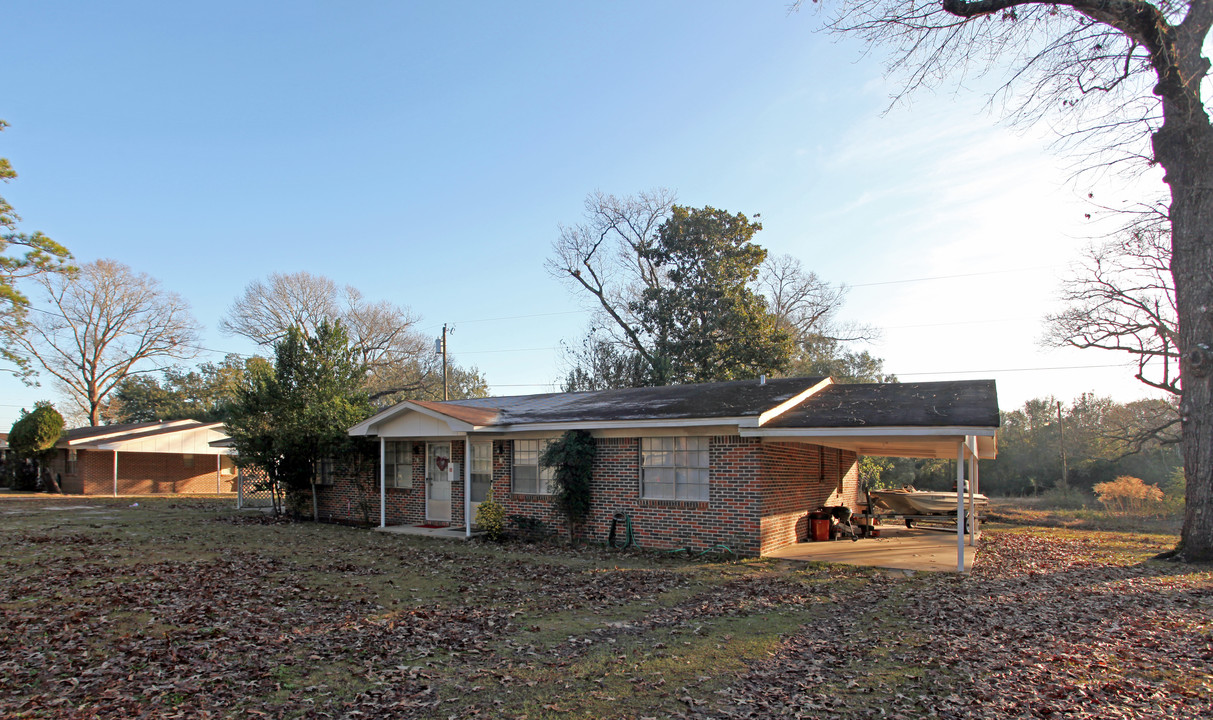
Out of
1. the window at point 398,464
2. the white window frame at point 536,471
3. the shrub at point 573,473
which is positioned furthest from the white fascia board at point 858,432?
the window at point 398,464

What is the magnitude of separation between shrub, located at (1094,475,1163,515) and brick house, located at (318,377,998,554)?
1362cm

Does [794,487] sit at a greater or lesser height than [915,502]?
greater

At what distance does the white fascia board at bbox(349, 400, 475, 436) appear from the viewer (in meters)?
14.9

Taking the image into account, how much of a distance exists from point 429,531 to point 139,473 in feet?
82.5

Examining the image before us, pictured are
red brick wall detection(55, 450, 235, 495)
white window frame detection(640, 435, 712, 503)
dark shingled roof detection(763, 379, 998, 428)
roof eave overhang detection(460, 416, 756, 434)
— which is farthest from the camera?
red brick wall detection(55, 450, 235, 495)

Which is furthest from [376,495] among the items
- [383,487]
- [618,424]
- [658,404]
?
[658,404]

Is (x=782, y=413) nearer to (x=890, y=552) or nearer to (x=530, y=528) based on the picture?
(x=890, y=552)

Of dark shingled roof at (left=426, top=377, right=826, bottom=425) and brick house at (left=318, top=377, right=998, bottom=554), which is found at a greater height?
dark shingled roof at (left=426, top=377, right=826, bottom=425)

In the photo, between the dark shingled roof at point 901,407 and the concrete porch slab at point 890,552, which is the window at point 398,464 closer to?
the concrete porch slab at point 890,552

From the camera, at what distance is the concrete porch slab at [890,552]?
11.8m

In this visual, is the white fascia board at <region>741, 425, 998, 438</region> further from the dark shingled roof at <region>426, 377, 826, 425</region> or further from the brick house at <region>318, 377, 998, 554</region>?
the dark shingled roof at <region>426, 377, 826, 425</region>

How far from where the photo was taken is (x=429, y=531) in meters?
16.1

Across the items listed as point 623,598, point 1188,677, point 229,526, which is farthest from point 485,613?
point 229,526

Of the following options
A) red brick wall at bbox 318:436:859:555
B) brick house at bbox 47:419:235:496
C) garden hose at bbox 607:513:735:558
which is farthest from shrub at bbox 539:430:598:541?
brick house at bbox 47:419:235:496
